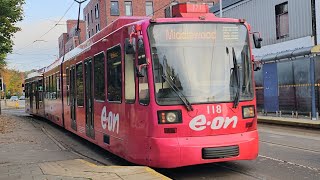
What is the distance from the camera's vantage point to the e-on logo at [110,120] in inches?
354

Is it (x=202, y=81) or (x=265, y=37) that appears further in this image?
(x=265, y=37)

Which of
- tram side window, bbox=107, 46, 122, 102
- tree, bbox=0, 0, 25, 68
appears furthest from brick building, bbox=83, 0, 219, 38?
tram side window, bbox=107, 46, 122, 102

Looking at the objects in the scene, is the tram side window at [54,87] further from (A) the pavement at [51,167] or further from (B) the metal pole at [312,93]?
(B) the metal pole at [312,93]

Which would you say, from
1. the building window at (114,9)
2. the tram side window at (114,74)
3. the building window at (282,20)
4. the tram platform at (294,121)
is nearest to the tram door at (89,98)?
the tram side window at (114,74)

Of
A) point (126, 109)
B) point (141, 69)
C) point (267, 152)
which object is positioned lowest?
point (267, 152)

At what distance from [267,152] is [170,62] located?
4.01 meters

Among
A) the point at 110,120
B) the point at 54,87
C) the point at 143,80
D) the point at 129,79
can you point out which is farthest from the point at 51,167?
the point at 54,87

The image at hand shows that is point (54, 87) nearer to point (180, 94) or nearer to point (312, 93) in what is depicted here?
point (312, 93)

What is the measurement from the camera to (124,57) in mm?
8398

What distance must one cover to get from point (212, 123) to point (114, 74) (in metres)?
2.51

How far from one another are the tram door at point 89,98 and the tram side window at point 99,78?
1.77 ft

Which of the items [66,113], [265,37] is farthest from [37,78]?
[265,37]

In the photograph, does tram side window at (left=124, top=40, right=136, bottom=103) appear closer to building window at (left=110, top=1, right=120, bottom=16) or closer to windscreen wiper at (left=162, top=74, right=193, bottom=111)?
windscreen wiper at (left=162, top=74, right=193, bottom=111)

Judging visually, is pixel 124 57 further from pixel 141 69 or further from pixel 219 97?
pixel 219 97
